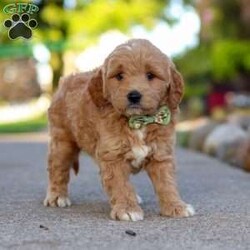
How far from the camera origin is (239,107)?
22.5 meters

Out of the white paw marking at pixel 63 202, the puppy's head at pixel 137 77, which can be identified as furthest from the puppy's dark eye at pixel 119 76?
the white paw marking at pixel 63 202

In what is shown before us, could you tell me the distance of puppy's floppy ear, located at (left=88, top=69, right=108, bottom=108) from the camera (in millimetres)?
6738

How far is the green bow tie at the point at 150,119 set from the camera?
21.7ft

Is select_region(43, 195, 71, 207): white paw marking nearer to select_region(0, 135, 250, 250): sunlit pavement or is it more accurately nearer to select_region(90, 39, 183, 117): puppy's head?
select_region(0, 135, 250, 250): sunlit pavement

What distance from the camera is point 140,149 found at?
6.60m

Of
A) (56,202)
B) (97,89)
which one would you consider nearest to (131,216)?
(97,89)

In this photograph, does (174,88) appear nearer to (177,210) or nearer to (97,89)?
(97,89)

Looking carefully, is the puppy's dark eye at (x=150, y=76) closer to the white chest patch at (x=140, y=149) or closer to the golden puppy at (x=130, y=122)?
the golden puppy at (x=130, y=122)

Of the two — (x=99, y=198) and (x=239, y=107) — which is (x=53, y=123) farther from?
(x=239, y=107)

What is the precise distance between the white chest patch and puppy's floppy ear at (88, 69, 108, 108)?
422 millimetres

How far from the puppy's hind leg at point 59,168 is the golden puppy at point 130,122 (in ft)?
1.14

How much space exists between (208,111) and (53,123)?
18807mm

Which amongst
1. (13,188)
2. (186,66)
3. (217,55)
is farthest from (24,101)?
(13,188)

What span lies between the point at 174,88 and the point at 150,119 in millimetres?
336
